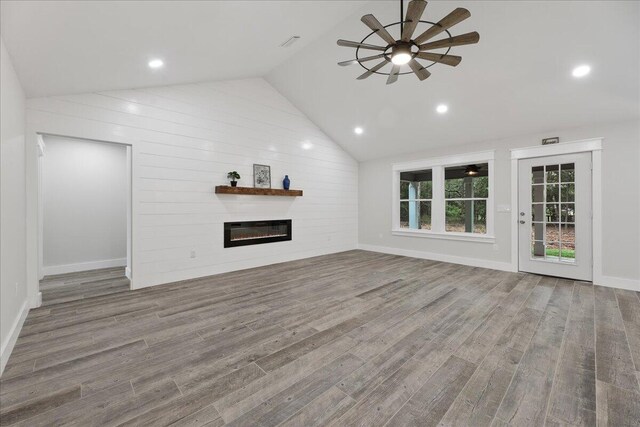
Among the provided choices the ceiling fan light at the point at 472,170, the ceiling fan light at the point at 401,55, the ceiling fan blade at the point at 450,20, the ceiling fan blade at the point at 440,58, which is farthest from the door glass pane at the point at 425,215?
the ceiling fan blade at the point at 450,20

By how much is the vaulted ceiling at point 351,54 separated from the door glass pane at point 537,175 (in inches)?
27.6

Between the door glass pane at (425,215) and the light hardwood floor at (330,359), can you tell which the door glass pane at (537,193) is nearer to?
the light hardwood floor at (330,359)

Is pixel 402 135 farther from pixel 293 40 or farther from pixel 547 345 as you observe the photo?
pixel 547 345

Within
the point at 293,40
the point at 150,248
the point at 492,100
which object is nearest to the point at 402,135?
the point at 492,100

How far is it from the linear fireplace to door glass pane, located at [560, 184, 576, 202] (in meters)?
4.99

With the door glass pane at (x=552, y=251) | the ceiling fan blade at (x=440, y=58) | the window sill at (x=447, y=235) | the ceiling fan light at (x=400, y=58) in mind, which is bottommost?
the door glass pane at (x=552, y=251)

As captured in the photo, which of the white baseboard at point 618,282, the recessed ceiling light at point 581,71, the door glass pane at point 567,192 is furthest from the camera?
the door glass pane at point 567,192

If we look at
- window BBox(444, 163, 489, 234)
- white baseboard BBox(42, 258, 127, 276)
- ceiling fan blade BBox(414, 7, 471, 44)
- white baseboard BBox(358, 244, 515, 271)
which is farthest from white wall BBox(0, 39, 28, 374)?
window BBox(444, 163, 489, 234)

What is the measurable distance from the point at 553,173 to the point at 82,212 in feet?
28.1

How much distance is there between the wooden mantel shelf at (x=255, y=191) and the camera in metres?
4.88

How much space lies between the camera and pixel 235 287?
416 centimetres

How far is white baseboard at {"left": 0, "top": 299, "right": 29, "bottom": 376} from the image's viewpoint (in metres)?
2.12

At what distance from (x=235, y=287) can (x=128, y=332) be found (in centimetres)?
158

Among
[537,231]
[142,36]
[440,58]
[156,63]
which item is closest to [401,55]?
[440,58]
